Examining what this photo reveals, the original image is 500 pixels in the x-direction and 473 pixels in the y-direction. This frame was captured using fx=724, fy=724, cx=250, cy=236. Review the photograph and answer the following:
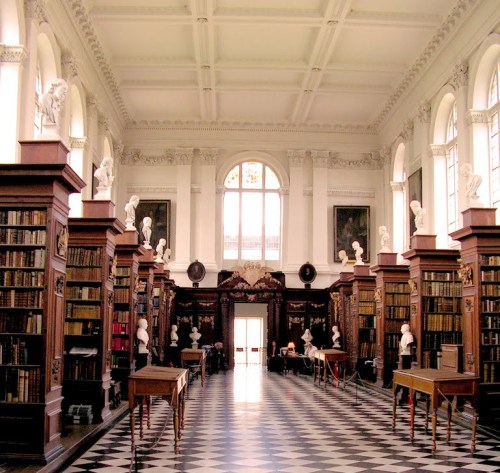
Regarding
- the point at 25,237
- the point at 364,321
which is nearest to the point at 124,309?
the point at 25,237

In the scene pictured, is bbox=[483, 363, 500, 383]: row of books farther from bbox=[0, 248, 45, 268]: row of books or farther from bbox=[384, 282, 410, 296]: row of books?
bbox=[0, 248, 45, 268]: row of books

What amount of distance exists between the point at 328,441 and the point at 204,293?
1515 cm

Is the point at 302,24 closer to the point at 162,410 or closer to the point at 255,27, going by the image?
the point at 255,27

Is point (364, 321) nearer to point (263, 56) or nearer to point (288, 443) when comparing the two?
point (263, 56)

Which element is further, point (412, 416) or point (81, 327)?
point (81, 327)

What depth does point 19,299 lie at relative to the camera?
8.09m

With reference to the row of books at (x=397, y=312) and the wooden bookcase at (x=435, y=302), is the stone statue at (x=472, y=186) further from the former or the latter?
the row of books at (x=397, y=312)

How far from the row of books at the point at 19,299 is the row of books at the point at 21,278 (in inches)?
3.6

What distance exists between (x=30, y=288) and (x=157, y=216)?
18084 millimetres

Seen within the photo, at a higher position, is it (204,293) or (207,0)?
(207,0)

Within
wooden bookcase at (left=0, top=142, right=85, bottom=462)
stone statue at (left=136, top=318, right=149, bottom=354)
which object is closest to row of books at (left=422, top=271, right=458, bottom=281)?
stone statue at (left=136, top=318, right=149, bottom=354)

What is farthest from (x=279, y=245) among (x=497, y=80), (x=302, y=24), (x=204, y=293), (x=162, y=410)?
(x=162, y=410)

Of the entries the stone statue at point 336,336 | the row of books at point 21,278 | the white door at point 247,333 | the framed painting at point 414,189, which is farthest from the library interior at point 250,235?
the stone statue at point 336,336

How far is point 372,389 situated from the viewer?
56.1 feet
